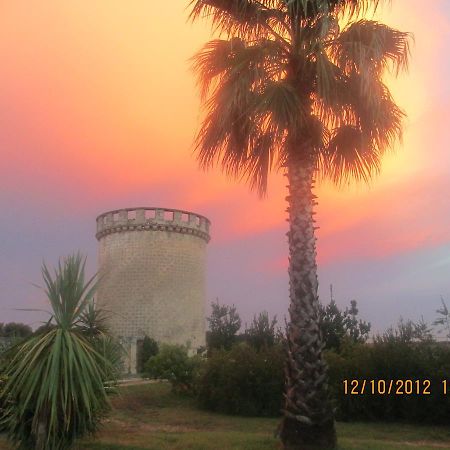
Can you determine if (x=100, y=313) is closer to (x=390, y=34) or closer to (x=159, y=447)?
(x=159, y=447)

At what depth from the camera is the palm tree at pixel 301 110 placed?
9.50 metres

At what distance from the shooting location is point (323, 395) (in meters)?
9.48

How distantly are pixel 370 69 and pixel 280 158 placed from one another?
7.67 feet

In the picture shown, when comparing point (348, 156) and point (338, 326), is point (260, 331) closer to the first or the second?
point (338, 326)

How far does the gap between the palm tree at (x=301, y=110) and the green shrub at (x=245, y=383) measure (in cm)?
672

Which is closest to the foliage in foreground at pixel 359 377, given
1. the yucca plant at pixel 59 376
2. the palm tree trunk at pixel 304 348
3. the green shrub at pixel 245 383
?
the green shrub at pixel 245 383

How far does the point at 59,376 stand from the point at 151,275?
27212 millimetres

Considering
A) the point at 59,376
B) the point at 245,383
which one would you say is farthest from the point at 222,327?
the point at 59,376

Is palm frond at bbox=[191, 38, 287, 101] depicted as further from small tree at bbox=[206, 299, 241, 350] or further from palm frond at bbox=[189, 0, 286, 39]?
small tree at bbox=[206, 299, 241, 350]

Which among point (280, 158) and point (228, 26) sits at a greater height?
point (228, 26)

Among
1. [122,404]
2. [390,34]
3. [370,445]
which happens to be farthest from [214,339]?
[390,34]
